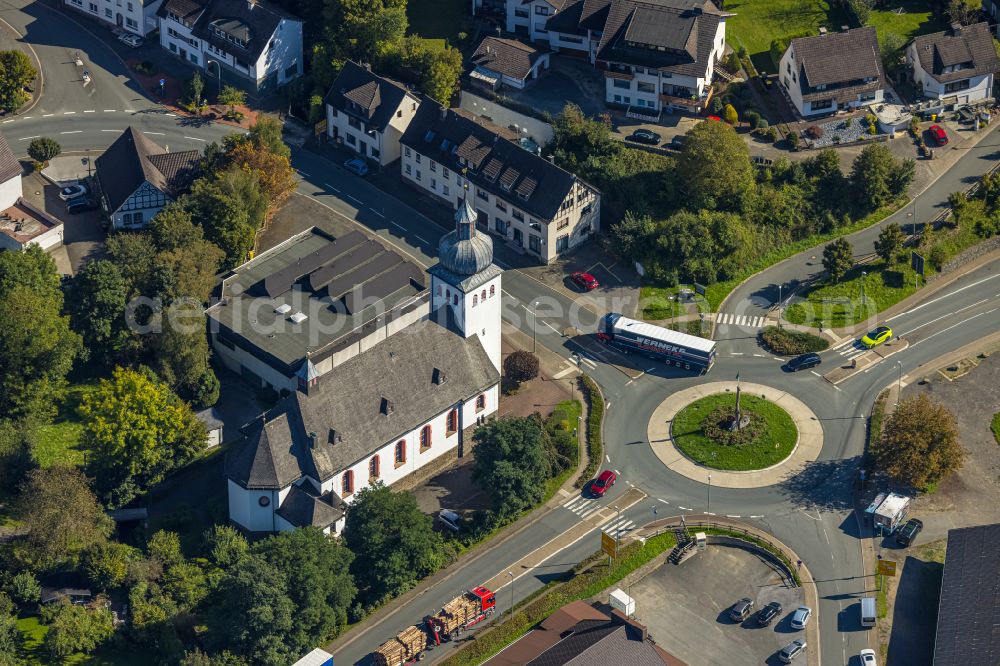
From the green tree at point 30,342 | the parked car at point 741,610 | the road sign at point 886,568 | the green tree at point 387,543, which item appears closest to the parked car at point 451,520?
the green tree at point 387,543

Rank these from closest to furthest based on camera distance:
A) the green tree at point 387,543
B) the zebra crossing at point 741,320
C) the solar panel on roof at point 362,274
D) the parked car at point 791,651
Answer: the parked car at point 791,651
the green tree at point 387,543
the solar panel on roof at point 362,274
the zebra crossing at point 741,320

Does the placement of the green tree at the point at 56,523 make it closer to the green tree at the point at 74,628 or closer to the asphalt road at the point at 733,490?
the green tree at the point at 74,628

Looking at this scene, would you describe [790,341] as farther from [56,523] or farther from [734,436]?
[56,523]

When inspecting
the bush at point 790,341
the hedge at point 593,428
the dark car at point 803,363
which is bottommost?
the hedge at point 593,428

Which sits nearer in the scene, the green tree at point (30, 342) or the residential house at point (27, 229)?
the green tree at point (30, 342)

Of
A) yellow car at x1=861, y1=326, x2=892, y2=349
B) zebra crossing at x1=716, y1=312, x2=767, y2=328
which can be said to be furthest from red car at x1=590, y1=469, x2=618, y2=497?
yellow car at x1=861, y1=326, x2=892, y2=349

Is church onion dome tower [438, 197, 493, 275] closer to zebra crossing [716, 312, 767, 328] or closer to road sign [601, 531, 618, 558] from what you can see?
road sign [601, 531, 618, 558]

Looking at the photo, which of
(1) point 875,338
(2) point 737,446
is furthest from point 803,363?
(2) point 737,446
